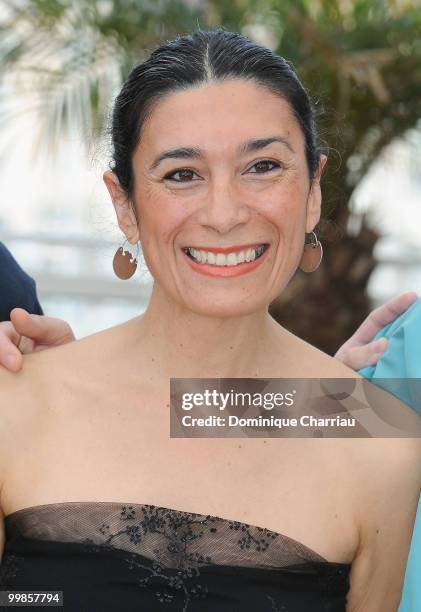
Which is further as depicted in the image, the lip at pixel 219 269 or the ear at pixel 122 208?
the ear at pixel 122 208

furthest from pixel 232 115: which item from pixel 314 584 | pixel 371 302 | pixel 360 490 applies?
pixel 371 302

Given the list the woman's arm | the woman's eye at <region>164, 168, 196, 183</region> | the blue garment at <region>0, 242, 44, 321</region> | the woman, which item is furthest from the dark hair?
the woman's arm

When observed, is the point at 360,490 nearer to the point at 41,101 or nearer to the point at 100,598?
the point at 100,598

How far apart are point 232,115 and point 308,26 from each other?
8.52ft

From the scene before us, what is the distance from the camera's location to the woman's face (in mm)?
1878

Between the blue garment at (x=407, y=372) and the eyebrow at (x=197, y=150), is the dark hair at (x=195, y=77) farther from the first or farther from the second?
the blue garment at (x=407, y=372)

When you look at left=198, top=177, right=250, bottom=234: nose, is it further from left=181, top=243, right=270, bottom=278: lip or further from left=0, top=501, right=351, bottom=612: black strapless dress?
left=0, top=501, right=351, bottom=612: black strapless dress

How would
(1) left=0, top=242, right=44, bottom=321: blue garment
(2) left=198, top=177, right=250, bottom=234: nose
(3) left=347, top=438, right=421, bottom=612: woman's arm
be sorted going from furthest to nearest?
1. (1) left=0, top=242, right=44, bottom=321: blue garment
2. (3) left=347, top=438, right=421, bottom=612: woman's arm
3. (2) left=198, top=177, right=250, bottom=234: nose

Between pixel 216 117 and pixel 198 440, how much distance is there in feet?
2.08

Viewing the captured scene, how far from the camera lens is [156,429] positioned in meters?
2.04

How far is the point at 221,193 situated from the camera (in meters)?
1.87

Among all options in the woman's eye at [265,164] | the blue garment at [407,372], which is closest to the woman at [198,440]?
the woman's eye at [265,164]

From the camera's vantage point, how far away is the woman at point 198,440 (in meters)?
1.90

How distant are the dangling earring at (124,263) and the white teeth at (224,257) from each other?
0.32 metres
